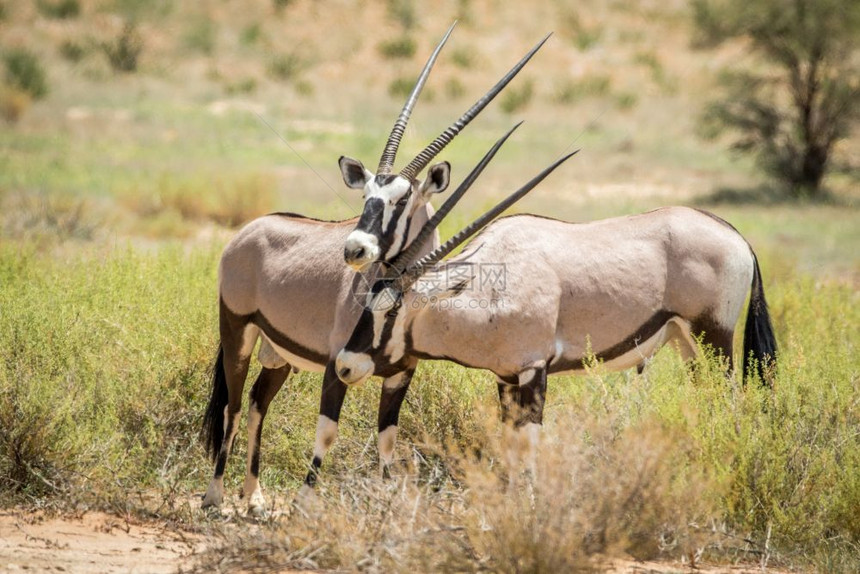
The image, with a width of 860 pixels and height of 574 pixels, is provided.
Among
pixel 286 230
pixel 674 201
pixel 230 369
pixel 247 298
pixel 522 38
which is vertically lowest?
pixel 230 369

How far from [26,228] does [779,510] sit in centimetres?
1107

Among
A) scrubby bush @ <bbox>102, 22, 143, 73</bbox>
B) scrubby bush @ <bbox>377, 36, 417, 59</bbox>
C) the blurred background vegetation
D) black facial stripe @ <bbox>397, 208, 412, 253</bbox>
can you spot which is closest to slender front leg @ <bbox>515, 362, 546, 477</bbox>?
the blurred background vegetation

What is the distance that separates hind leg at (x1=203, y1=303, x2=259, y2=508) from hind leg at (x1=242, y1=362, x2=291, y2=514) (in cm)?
11

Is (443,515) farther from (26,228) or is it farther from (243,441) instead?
(26,228)

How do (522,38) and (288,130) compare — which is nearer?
(288,130)

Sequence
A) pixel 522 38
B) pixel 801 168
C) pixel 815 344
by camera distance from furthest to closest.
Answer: pixel 522 38
pixel 801 168
pixel 815 344

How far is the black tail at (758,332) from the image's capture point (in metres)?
6.50

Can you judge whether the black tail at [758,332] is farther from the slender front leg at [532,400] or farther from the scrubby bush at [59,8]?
the scrubby bush at [59,8]

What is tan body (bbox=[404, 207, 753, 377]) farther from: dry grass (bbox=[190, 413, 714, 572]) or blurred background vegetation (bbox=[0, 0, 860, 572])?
dry grass (bbox=[190, 413, 714, 572])

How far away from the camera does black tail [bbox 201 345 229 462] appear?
264 inches

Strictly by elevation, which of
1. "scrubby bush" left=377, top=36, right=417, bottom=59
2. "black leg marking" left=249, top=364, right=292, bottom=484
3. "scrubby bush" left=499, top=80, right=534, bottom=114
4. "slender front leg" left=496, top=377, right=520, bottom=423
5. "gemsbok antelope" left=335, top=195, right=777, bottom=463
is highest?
"scrubby bush" left=377, top=36, right=417, bottom=59

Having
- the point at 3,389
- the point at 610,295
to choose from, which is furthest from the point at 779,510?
the point at 3,389

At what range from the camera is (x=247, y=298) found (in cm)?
639

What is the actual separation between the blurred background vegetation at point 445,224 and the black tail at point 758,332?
0.66 ft
